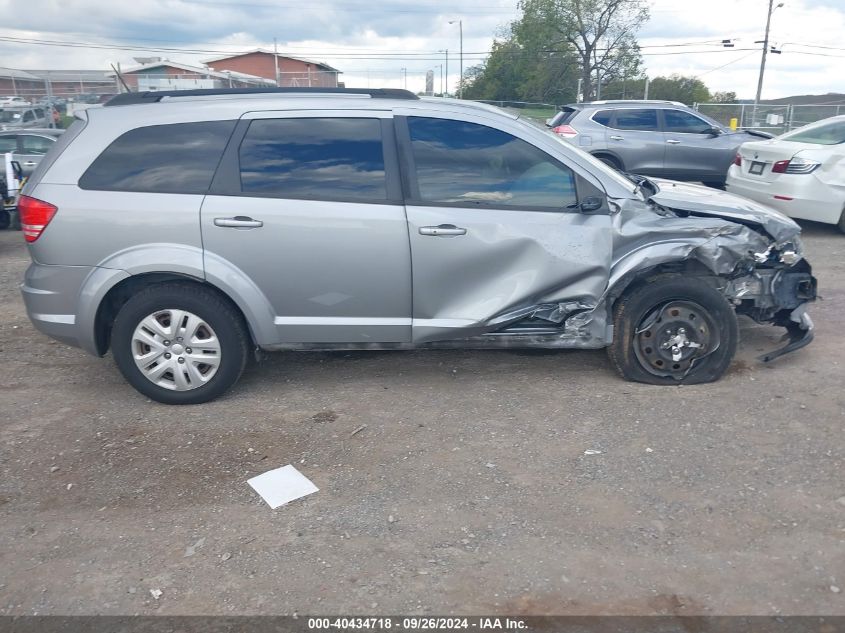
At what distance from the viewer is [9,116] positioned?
2047 cm

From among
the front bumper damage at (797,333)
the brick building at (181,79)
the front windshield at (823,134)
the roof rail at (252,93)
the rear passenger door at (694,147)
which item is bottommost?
the front bumper damage at (797,333)

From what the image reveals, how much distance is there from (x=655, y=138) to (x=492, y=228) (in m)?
9.49

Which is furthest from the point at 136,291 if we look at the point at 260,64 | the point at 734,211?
the point at 260,64

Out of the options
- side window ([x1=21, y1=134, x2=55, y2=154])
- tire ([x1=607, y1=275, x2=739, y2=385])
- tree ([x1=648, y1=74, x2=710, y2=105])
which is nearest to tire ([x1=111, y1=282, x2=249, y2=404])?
tire ([x1=607, y1=275, x2=739, y2=385])

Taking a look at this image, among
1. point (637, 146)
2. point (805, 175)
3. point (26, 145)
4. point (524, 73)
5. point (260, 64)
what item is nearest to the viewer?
point (805, 175)

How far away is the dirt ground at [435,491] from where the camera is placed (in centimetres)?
297

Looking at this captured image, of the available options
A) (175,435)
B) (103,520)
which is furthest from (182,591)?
(175,435)

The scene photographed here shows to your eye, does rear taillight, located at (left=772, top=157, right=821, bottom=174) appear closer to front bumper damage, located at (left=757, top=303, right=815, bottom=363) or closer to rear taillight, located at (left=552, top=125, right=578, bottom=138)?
rear taillight, located at (left=552, top=125, right=578, bottom=138)

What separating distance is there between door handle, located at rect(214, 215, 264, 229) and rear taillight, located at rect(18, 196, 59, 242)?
0.99 m

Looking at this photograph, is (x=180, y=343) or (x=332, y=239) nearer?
(x=332, y=239)

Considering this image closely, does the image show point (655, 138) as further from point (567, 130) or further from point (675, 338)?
point (675, 338)

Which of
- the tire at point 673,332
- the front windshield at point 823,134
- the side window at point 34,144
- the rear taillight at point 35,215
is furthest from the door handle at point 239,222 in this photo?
the side window at point 34,144

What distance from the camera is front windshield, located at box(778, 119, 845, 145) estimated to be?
30.4 ft

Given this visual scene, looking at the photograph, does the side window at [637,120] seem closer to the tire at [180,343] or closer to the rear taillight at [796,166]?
the rear taillight at [796,166]
